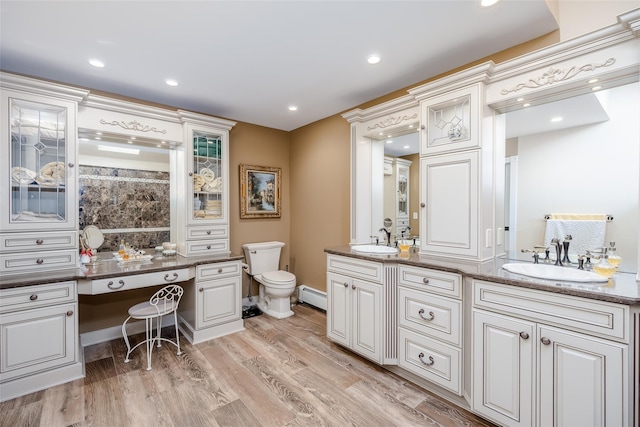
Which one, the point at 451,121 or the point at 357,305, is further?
the point at 357,305

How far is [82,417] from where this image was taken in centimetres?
185

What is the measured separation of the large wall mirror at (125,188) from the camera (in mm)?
2801

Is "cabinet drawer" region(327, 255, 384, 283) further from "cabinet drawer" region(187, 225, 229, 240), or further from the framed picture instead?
the framed picture

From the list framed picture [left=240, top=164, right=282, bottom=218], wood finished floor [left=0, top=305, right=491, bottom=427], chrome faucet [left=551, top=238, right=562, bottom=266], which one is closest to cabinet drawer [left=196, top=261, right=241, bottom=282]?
wood finished floor [left=0, top=305, right=491, bottom=427]

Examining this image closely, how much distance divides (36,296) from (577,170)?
3963mm

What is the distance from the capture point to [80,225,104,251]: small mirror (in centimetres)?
277

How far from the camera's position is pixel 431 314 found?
2.06 meters

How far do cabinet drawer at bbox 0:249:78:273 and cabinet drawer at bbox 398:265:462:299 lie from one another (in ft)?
9.13

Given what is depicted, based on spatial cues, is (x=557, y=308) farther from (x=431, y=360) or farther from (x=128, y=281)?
(x=128, y=281)

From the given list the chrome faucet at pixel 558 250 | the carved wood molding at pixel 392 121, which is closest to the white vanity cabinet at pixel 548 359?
the chrome faucet at pixel 558 250

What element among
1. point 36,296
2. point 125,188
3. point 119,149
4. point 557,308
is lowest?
point 36,296

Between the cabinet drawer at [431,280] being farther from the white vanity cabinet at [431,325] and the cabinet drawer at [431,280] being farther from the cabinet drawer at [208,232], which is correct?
the cabinet drawer at [208,232]

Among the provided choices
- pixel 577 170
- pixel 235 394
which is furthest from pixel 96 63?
pixel 577 170

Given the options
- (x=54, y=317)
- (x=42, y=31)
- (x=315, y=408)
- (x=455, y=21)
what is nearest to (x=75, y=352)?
(x=54, y=317)
